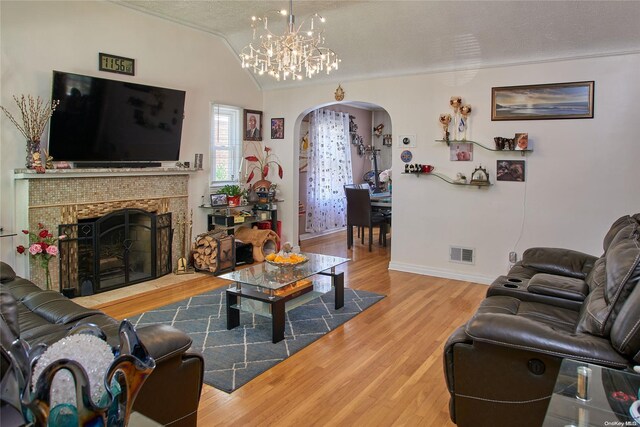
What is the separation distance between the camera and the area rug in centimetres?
309

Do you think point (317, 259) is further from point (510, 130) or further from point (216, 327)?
point (510, 130)

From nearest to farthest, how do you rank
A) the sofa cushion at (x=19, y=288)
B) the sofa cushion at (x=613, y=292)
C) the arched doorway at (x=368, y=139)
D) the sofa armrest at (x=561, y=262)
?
the sofa cushion at (x=613, y=292) → the sofa cushion at (x=19, y=288) → the sofa armrest at (x=561, y=262) → the arched doorway at (x=368, y=139)

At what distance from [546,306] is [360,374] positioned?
4.28ft

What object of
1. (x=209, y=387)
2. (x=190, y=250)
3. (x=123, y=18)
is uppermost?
(x=123, y=18)

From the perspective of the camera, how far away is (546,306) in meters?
2.90

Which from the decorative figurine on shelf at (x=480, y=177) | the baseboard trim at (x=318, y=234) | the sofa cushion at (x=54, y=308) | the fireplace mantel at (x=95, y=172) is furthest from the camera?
the baseboard trim at (x=318, y=234)

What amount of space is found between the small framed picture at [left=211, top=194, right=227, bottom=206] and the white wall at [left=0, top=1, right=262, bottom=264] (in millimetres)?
166

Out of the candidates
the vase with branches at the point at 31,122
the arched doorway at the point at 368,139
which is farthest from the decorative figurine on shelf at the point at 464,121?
the vase with branches at the point at 31,122

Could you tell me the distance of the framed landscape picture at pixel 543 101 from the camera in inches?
181

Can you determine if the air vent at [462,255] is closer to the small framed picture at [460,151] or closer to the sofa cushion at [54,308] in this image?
the small framed picture at [460,151]

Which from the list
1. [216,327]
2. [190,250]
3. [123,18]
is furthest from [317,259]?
[123,18]

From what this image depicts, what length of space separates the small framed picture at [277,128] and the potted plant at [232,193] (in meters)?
→ 1.12

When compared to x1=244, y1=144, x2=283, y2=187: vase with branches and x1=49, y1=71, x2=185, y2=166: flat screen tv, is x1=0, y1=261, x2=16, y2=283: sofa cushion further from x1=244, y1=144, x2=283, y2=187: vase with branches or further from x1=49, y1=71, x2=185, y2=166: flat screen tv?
x1=244, y1=144, x2=283, y2=187: vase with branches

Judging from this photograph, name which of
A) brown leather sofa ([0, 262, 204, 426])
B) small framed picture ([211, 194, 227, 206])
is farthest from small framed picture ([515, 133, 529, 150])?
brown leather sofa ([0, 262, 204, 426])
